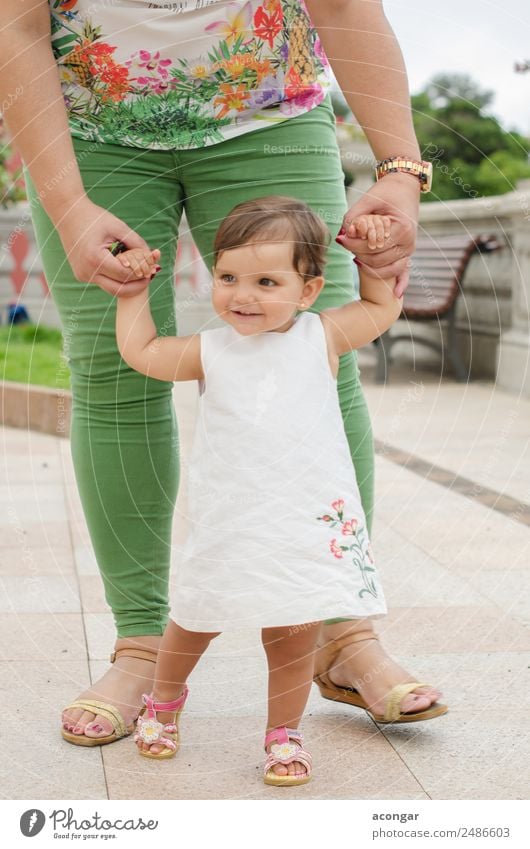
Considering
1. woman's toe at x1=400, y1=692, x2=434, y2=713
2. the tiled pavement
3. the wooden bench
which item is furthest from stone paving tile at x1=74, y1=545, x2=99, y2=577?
→ the wooden bench

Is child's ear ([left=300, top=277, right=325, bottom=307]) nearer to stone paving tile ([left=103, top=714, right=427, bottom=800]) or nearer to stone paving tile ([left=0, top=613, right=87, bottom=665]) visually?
stone paving tile ([left=103, top=714, right=427, bottom=800])

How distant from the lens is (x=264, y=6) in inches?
83.0

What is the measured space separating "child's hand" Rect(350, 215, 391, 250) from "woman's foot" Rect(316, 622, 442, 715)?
74 centimetres

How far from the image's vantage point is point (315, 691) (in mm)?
2398

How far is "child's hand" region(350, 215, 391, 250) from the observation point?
1.94 m

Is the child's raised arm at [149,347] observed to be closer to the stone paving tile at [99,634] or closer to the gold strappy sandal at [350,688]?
the gold strappy sandal at [350,688]

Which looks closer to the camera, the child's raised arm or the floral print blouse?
the child's raised arm

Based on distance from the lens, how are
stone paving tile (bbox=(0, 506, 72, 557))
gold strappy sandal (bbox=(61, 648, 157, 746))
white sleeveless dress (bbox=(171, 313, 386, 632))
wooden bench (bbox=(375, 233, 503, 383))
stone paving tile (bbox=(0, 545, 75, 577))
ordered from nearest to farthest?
white sleeveless dress (bbox=(171, 313, 386, 632))
gold strappy sandal (bbox=(61, 648, 157, 746))
stone paving tile (bbox=(0, 545, 75, 577))
stone paving tile (bbox=(0, 506, 72, 557))
wooden bench (bbox=(375, 233, 503, 383))

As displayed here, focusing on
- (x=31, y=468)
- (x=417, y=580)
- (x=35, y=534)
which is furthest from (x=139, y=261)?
(x=31, y=468)

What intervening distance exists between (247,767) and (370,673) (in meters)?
0.32

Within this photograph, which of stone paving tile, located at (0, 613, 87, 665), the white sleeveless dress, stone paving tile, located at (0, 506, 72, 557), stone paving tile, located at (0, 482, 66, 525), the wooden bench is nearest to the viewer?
the white sleeveless dress

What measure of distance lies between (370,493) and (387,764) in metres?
0.51
